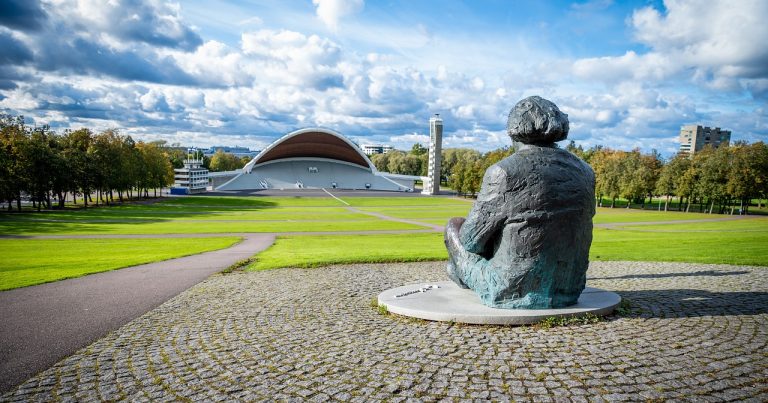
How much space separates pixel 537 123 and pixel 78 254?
19.2m

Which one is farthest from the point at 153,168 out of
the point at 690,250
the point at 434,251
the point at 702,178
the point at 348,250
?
the point at 702,178

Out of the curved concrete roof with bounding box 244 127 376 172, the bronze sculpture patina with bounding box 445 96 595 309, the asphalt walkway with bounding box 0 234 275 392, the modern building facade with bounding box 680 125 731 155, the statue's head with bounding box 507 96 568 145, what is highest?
the modern building facade with bounding box 680 125 731 155

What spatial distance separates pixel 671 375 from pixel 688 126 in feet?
623

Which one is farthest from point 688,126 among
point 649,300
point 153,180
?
point 649,300

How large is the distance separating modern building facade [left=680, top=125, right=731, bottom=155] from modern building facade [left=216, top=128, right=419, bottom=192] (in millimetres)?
114066

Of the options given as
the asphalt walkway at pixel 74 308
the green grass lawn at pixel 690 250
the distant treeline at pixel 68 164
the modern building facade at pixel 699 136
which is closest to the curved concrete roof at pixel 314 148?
the distant treeline at pixel 68 164

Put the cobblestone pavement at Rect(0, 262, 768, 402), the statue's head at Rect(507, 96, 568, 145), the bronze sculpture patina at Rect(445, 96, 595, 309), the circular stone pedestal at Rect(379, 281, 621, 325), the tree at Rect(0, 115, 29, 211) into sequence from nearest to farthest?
the cobblestone pavement at Rect(0, 262, 768, 402) → the bronze sculpture patina at Rect(445, 96, 595, 309) → the circular stone pedestal at Rect(379, 281, 621, 325) → the statue's head at Rect(507, 96, 568, 145) → the tree at Rect(0, 115, 29, 211)

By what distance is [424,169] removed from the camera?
5094 inches

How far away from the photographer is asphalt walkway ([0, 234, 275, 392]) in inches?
273

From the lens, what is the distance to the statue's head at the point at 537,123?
7.72m

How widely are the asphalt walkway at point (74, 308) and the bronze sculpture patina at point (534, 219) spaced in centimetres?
714

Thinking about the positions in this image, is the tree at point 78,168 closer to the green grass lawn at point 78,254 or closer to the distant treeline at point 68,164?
the distant treeline at point 68,164

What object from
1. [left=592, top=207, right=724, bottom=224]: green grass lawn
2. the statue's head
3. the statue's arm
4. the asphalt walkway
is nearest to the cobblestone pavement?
the asphalt walkway

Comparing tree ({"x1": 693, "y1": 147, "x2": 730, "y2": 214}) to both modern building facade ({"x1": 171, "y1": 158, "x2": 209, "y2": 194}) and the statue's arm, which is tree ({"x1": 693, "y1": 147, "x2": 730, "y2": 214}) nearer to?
the statue's arm
